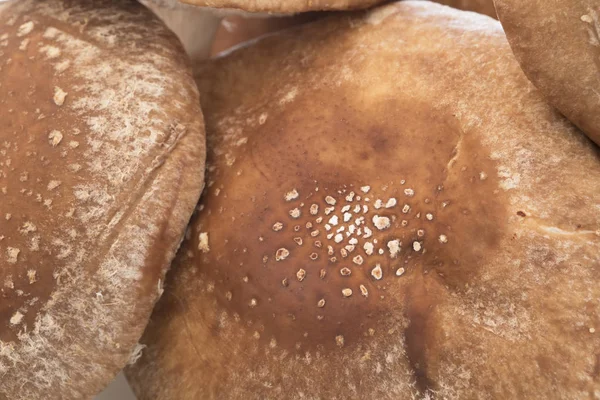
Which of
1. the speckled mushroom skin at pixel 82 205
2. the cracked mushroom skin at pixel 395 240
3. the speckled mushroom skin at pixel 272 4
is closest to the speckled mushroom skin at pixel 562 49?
the cracked mushroom skin at pixel 395 240

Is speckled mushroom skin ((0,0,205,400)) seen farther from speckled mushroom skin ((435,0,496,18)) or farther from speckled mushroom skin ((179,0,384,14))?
speckled mushroom skin ((435,0,496,18))

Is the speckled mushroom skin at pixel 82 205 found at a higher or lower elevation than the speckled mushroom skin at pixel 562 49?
lower

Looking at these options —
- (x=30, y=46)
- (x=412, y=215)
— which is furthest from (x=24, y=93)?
(x=412, y=215)

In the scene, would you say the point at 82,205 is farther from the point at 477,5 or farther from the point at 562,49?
the point at 477,5

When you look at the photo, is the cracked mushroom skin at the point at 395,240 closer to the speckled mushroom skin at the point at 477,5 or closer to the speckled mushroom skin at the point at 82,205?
the speckled mushroom skin at the point at 82,205

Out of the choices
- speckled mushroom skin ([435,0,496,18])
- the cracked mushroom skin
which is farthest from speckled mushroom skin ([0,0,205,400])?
speckled mushroom skin ([435,0,496,18])

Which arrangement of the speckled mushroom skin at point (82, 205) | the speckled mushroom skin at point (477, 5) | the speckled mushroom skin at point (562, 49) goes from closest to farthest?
the speckled mushroom skin at point (562, 49) < the speckled mushroom skin at point (82, 205) < the speckled mushroom skin at point (477, 5)
